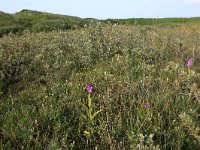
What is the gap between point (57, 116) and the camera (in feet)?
19.8

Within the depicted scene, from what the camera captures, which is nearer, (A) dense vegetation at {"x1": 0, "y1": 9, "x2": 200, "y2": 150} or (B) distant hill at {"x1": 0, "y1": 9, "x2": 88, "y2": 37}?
(A) dense vegetation at {"x1": 0, "y1": 9, "x2": 200, "y2": 150}

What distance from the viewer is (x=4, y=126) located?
5.70 m

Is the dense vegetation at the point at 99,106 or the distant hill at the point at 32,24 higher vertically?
the dense vegetation at the point at 99,106

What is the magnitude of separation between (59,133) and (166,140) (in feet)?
4.95

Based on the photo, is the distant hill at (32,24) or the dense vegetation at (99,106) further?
the distant hill at (32,24)

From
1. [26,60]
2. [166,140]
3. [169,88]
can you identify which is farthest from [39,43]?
[166,140]

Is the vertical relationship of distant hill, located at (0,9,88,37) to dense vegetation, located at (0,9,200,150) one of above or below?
below

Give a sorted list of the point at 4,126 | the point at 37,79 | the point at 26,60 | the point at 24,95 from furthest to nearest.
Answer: the point at 26,60 < the point at 37,79 < the point at 24,95 < the point at 4,126

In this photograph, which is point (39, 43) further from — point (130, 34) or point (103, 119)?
point (103, 119)

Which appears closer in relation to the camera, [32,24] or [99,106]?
[99,106]

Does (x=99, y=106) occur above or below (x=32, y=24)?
above

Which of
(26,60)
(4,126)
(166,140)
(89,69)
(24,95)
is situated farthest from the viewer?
(26,60)

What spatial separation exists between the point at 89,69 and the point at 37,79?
1285 mm

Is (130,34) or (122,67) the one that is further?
(130,34)
